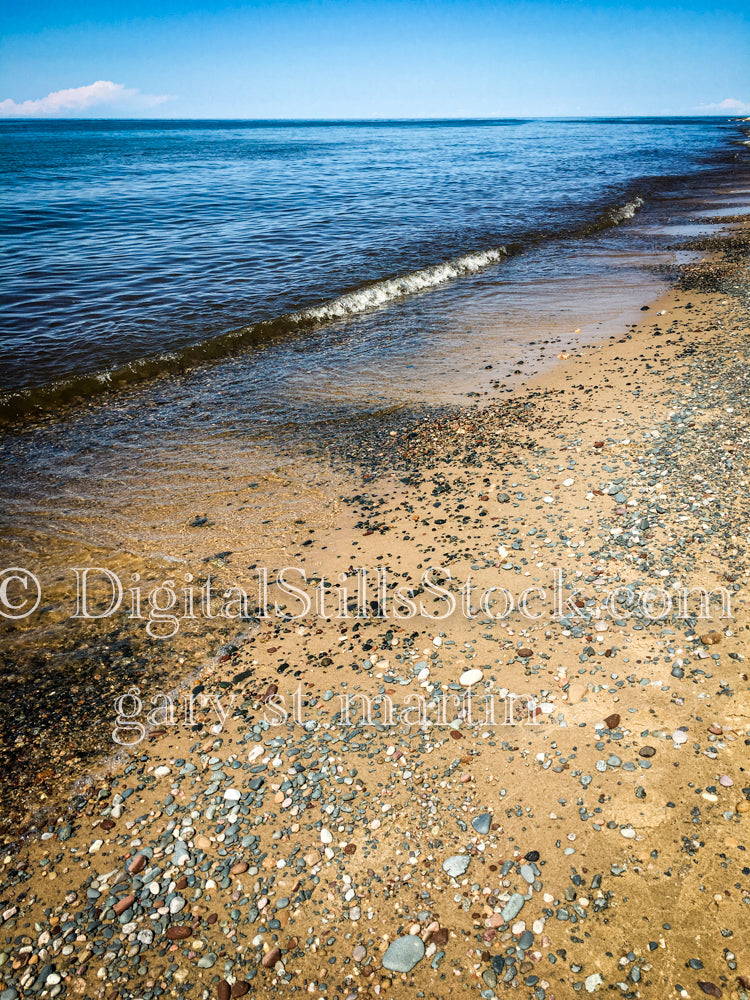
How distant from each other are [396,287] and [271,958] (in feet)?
50.0

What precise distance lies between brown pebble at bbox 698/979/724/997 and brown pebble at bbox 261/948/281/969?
2.32m

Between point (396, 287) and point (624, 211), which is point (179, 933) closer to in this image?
point (396, 287)

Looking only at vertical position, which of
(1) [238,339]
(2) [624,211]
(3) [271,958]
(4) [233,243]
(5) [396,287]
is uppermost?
(2) [624,211]

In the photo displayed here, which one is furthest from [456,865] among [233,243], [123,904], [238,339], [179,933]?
[233,243]

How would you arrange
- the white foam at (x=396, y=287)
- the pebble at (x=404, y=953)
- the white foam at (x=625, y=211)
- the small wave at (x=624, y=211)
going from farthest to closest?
the white foam at (x=625, y=211) → the small wave at (x=624, y=211) → the white foam at (x=396, y=287) → the pebble at (x=404, y=953)

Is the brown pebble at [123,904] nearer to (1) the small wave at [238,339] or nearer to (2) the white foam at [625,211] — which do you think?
(1) the small wave at [238,339]

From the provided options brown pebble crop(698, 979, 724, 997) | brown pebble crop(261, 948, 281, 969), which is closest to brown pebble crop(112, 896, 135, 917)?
brown pebble crop(261, 948, 281, 969)

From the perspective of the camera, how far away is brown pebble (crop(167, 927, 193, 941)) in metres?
3.13

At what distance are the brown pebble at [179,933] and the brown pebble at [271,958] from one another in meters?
0.50

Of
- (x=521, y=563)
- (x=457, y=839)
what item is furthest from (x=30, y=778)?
(x=521, y=563)

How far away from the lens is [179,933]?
3.15 metres

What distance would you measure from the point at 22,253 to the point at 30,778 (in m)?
20.7

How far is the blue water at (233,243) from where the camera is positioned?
12.4 m

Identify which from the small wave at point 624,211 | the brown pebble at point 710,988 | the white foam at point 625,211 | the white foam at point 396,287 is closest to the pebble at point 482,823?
the brown pebble at point 710,988
